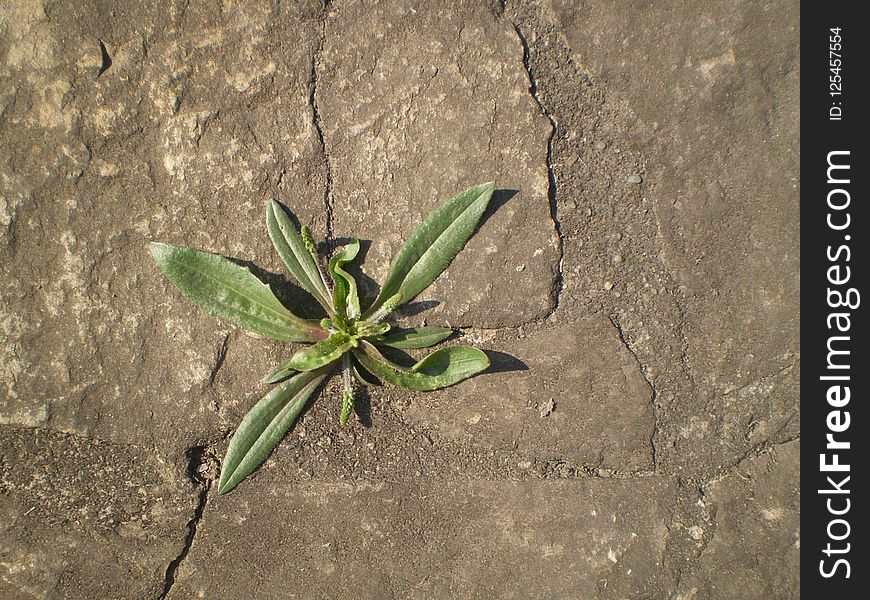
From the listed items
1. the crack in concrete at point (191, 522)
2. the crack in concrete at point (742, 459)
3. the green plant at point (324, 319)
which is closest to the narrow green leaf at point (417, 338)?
the green plant at point (324, 319)

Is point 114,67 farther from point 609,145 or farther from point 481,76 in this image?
point 609,145

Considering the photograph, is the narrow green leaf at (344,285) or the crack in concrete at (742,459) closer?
the narrow green leaf at (344,285)

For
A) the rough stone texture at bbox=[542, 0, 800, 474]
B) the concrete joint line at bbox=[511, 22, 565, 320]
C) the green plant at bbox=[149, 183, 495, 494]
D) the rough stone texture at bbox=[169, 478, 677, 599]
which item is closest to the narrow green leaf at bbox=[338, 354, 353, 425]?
the green plant at bbox=[149, 183, 495, 494]

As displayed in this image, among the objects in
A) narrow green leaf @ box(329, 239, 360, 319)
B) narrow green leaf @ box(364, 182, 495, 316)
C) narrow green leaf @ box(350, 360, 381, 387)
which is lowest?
narrow green leaf @ box(350, 360, 381, 387)

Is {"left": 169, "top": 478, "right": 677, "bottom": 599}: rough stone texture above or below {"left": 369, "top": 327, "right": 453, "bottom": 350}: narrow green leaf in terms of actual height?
below

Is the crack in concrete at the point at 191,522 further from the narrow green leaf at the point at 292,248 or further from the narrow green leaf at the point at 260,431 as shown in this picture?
the narrow green leaf at the point at 292,248

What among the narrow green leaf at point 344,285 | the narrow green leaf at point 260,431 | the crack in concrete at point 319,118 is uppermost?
the crack in concrete at point 319,118

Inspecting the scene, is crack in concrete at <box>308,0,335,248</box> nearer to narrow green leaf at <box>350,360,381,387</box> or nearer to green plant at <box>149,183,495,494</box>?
green plant at <box>149,183,495,494</box>
